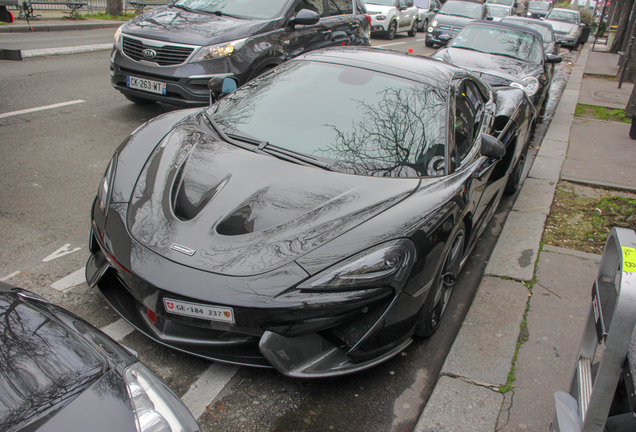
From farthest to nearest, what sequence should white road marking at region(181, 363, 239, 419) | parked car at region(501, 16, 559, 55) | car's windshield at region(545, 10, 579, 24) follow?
car's windshield at region(545, 10, 579, 24) → parked car at region(501, 16, 559, 55) → white road marking at region(181, 363, 239, 419)

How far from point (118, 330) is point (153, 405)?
125 cm

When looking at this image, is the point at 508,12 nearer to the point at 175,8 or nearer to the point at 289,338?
the point at 175,8

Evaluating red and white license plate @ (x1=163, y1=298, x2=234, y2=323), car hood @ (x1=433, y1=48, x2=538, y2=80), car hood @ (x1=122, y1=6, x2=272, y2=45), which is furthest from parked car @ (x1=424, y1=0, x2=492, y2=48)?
red and white license plate @ (x1=163, y1=298, x2=234, y2=323)

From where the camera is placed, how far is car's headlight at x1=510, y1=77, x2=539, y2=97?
23.9 feet

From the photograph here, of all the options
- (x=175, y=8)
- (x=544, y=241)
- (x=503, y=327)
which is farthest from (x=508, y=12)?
(x=503, y=327)

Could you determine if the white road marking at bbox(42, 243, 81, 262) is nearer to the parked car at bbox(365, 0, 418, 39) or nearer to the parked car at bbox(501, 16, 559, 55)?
the parked car at bbox(501, 16, 559, 55)

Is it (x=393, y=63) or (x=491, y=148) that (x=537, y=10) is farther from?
(x=491, y=148)

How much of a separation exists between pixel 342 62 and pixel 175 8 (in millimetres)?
4221

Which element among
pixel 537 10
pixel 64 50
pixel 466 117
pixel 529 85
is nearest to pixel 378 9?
pixel 64 50

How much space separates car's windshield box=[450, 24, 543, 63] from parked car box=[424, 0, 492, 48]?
7404 millimetres

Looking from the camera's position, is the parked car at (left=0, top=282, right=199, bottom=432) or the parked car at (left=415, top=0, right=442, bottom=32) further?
the parked car at (left=415, top=0, right=442, bottom=32)

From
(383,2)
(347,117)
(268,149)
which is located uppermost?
(347,117)

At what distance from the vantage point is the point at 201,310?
2.26 metres

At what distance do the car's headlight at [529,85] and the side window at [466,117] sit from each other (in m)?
3.35
